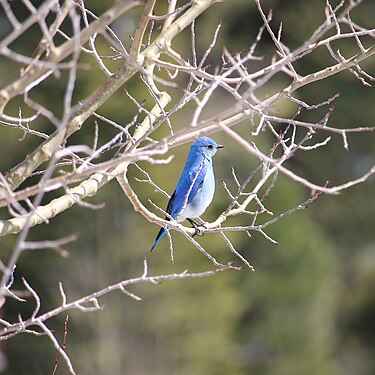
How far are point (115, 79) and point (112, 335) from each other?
892 centimetres

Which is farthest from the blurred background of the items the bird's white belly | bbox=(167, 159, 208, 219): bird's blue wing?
the bird's white belly

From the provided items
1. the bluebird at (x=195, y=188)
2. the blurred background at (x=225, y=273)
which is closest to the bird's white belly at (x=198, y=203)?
the bluebird at (x=195, y=188)

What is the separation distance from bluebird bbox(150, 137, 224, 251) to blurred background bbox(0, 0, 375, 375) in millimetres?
3297

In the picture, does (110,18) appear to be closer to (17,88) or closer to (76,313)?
(17,88)

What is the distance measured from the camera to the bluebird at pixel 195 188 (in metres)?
5.55

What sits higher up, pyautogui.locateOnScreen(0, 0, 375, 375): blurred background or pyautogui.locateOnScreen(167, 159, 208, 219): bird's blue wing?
pyautogui.locateOnScreen(167, 159, 208, 219): bird's blue wing

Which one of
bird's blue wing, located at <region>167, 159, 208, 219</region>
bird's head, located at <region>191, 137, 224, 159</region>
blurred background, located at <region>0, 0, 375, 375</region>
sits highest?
bird's head, located at <region>191, 137, 224, 159</region>

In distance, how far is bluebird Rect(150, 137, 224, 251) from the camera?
18.2 ft

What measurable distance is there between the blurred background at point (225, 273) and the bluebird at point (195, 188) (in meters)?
3.30

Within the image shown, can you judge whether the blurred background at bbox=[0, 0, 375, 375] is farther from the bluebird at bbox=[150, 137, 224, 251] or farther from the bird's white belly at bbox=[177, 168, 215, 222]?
the bird's white belly at bbox=[177, 168, 215, 222]

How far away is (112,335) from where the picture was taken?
477 inches

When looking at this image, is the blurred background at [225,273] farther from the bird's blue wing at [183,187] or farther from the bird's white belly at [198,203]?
the bird's white belly at [198,203]

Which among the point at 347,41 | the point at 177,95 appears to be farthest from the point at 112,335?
the point at 347,41

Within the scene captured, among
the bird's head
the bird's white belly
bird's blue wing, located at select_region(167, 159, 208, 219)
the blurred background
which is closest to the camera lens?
the bird's white belly
